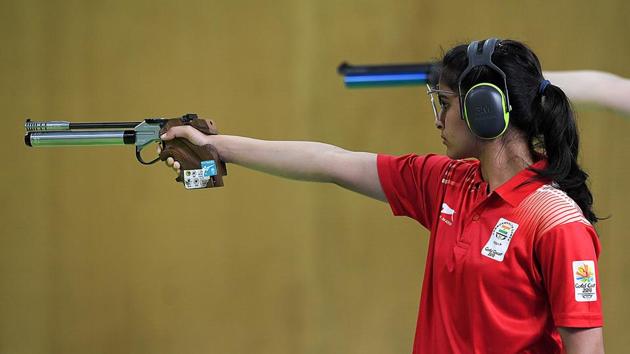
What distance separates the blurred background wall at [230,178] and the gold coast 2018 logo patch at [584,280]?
190 cm

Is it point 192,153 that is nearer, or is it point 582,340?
point 582,340

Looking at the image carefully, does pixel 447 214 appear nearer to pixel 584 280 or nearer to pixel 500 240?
pixel 500 240

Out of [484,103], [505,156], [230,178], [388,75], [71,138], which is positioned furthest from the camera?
[230,178]

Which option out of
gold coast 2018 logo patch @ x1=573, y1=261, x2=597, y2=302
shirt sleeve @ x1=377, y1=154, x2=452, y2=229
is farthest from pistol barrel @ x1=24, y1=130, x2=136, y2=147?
gold coast 2018 logo patch @ x1=573, y1=261, x2=597, y2=302

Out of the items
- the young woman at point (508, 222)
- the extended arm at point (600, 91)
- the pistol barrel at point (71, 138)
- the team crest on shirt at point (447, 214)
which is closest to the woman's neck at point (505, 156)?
the young woman at point (508, 222)

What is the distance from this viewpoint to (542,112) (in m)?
1.58

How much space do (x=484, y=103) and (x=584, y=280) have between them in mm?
399

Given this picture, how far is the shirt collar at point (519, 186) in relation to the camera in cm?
155

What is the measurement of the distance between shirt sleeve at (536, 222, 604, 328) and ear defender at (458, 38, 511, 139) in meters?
0.25

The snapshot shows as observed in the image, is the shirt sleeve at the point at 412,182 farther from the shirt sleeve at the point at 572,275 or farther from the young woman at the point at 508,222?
the shirt sleeve at the point at 572,275

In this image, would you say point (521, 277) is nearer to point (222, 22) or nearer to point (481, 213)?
point (481, 213)

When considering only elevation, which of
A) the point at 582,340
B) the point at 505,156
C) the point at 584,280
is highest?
the point at 505,156

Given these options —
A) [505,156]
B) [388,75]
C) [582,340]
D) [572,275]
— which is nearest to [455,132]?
[505,156]

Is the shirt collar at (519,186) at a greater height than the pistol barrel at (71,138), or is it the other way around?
the pistol barrel at (71,138)
